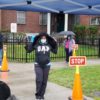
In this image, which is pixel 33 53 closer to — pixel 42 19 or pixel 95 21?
pixel 42 19

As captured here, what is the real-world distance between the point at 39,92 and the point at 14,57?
11.0 meters

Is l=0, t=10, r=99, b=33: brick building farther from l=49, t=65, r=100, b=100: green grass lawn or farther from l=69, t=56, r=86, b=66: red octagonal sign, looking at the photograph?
l=69, t=56, r=86, b=66: red octagonal sign

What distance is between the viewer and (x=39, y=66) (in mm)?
10727

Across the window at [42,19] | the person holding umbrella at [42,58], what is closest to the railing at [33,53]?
the person holding umbrella at [42,58]

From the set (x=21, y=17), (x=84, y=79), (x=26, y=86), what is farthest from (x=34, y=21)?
(x=26, y=86)

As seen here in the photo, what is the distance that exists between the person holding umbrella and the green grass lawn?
1.71 metres

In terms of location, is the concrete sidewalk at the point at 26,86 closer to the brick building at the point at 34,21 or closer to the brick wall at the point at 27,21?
the brick wall at the point at 27,21

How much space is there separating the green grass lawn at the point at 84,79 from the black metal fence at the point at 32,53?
451 centimetres

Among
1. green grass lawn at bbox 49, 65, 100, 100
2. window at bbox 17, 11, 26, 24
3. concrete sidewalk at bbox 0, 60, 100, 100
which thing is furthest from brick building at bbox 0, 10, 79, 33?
green grass lawn at bbox 49, 65, 100, 100

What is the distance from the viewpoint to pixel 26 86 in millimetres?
13281

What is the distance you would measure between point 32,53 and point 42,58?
38.5 ft

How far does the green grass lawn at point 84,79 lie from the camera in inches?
505

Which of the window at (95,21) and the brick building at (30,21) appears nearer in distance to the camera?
the brick building at (30,21)

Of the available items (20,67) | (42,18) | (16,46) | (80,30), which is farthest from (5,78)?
(42,18)
